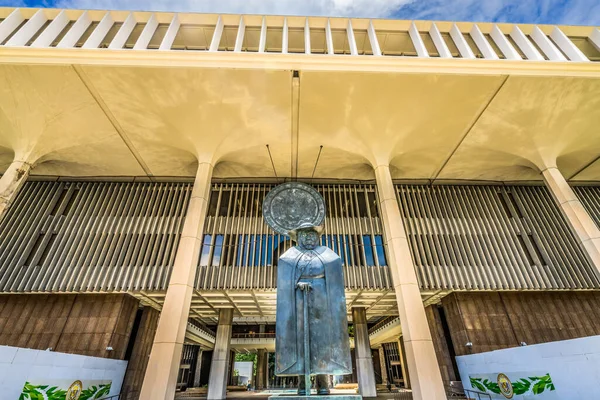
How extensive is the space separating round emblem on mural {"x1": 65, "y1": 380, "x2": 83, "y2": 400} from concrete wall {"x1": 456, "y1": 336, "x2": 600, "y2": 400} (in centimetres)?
1049

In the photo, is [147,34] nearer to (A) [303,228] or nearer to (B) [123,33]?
(B) [123,33]

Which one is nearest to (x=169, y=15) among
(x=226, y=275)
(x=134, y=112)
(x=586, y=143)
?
(x=134, y=112)

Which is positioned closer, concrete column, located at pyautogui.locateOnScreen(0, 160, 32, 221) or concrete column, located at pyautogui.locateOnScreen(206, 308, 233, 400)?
concrete column, located at pyautogui.locateOnScreen(0, 160, 32, 221)

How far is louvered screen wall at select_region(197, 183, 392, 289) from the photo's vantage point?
9.99 metres

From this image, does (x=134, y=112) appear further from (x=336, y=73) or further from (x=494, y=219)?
(x=494, y=219)

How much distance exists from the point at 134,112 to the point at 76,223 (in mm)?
4947

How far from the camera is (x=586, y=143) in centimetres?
987

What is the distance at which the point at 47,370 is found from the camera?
6289mm

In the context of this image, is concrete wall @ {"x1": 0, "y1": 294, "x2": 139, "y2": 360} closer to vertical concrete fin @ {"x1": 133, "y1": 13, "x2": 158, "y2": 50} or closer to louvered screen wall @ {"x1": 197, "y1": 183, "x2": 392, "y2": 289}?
louvered screen wall @ {"x1": 197, "y1": 183, "x2": 392, "y2": 289}

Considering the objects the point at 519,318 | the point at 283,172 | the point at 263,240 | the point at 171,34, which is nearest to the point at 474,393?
the point at 519,318

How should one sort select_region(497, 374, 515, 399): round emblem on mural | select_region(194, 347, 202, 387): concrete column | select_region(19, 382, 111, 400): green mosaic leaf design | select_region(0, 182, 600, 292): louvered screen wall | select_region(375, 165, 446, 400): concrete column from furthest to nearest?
1. select_region(194, 347, 202, 387): concrete column
2. select_region(0, 182, 600, 292): louvered screen wall
3. select_region(497, 374, 515, 399): round emblem on mural
4. select_region(375, 165, 446, 400): concrete column
5. select_region(19, 382, 111, 400): green mosaic leaf design

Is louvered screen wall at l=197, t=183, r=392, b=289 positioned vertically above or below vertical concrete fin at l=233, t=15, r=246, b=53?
below

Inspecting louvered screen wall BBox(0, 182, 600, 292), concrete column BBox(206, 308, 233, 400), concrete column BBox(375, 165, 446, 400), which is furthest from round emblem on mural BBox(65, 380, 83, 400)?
concrete column BBox(375, 165, 446, 400)

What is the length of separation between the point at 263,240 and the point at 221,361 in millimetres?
5681
